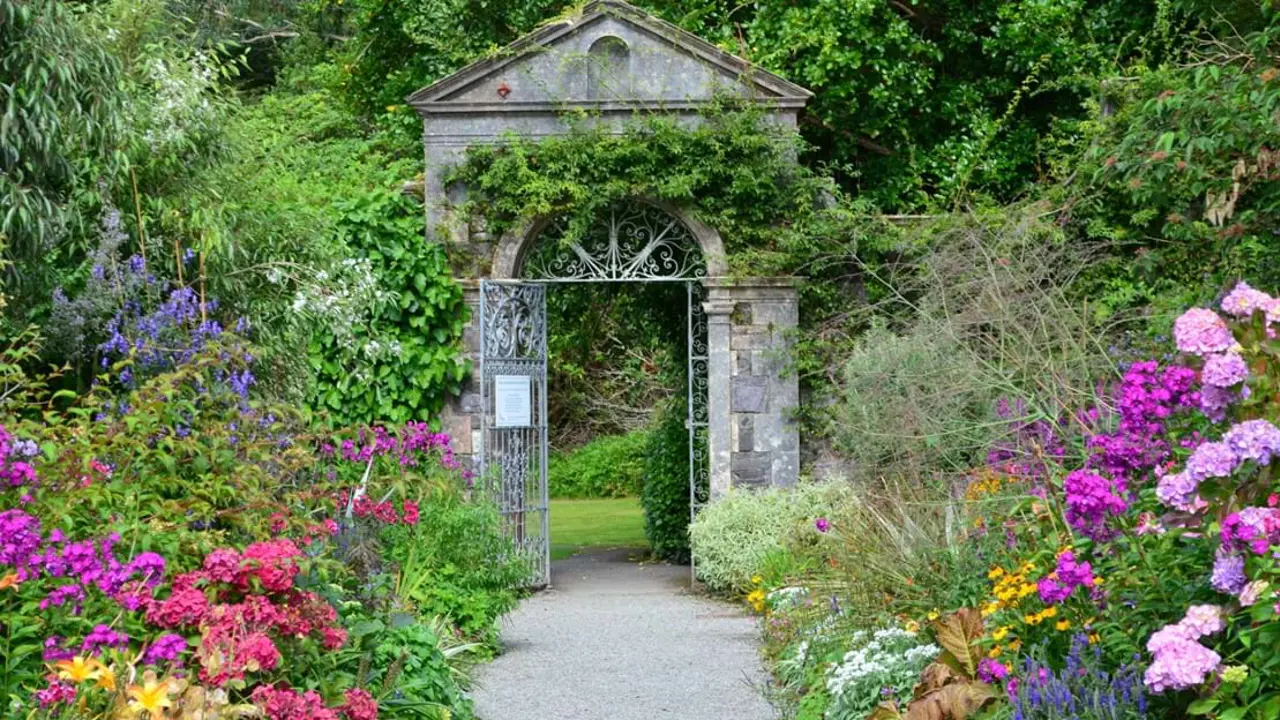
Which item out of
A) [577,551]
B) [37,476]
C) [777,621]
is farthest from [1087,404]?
[577,551]

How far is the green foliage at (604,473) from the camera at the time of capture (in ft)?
78.2

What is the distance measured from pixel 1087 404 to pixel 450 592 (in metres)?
3.33

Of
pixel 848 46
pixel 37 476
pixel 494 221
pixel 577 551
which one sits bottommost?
pixel 577 551

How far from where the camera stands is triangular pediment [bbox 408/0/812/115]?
462 inches

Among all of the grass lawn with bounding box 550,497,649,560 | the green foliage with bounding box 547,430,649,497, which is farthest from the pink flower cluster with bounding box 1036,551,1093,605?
the green foliage with bounding box 547,430,649,497

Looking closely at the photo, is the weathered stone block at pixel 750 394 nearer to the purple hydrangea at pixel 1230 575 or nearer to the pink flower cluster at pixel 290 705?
the pink flower cluster at pixel 290 705

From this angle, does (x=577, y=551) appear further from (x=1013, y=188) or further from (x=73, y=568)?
(x=73, y=568)

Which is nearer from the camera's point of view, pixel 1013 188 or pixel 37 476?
pixel 37 476

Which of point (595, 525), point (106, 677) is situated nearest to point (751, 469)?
point (595, 525)

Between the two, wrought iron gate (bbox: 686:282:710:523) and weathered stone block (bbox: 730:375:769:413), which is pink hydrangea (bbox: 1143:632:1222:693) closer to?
weathered stone block (bbox: 730:375:769:413)

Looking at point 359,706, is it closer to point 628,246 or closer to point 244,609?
point 244,609

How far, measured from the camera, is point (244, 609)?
185 inches

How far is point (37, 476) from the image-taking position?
5273 mm

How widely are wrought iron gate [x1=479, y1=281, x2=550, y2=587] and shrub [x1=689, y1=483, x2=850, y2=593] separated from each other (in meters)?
1.35
